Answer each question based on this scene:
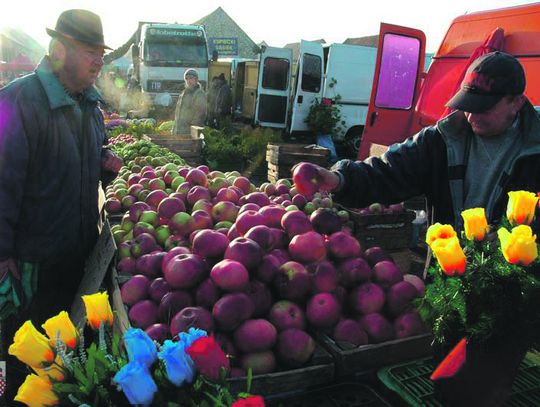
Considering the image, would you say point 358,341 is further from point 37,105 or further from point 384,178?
point 37,105

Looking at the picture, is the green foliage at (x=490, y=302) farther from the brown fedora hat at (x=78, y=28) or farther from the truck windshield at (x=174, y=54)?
the truck windshield at (x=174, y=54)

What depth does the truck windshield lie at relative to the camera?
16500 millimetres

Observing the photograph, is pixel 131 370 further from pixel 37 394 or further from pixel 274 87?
pixel 274 87

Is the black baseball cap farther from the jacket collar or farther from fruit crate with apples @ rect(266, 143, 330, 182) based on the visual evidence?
fruit crate with apples @ rect(266, 143, 330, 182)

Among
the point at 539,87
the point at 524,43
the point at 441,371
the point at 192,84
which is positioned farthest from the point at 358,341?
the point at 192,84

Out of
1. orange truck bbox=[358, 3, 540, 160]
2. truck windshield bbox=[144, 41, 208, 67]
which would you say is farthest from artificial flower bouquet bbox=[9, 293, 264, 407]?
truck windshield bbox=[144, 41, 208, 67]

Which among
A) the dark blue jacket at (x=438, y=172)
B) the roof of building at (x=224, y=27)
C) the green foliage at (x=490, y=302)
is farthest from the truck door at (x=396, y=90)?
the roof of building at (x=224, y=27)

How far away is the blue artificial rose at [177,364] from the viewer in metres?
1.01

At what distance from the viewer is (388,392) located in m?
1.59

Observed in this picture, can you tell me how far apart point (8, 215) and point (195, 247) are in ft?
3.42

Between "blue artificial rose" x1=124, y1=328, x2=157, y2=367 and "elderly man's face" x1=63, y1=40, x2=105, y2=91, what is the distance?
208 centimetres

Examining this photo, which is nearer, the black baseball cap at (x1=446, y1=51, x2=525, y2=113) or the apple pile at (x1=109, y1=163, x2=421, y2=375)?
the apple pile at (x1=109, y1=163, x2=421, y2=375)

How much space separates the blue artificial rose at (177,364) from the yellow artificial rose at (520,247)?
877 mm

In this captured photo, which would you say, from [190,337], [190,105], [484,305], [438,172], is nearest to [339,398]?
[484,305]
